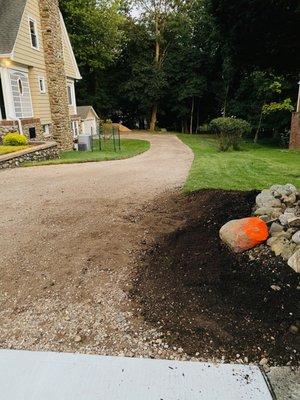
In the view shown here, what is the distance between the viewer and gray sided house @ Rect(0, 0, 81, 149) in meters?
13.3

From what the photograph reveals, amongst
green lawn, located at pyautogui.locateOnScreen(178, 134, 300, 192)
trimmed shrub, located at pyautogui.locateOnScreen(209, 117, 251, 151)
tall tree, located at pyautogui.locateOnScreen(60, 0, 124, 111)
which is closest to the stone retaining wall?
green lawn, located at pyautogui.locateOnScreen(178, 134, 300, 192)

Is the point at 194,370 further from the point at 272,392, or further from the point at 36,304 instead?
the point at 36,304

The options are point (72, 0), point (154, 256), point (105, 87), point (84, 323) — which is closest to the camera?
point (84, 323)

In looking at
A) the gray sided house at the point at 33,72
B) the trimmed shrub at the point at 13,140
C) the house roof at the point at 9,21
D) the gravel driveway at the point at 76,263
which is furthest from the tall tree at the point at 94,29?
the gravel driveway at the point at 76,263

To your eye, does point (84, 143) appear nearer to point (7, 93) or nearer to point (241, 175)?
point (7, 93)

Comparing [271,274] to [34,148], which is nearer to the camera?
[271,274]

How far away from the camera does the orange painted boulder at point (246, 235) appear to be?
3.57 m

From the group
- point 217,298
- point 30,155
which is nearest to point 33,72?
point 30,155

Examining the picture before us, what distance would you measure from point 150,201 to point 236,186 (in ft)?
6.63

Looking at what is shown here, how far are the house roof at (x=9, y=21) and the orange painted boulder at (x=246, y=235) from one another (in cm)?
1296

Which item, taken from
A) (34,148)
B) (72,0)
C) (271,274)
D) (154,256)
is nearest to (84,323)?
(154,256)

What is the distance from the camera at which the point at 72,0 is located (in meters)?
25.4

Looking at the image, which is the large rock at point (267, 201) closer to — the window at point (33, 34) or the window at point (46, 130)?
the window at point (46, 130)

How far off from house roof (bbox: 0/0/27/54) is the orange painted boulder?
42.5 feet
